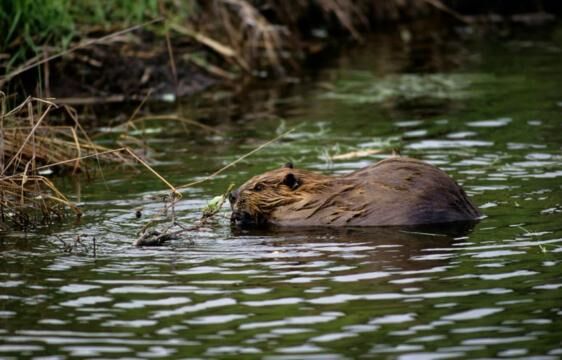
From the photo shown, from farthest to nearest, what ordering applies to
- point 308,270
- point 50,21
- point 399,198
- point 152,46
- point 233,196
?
point 152,46
point 50,21
point 233,196
point 399,198
point 308,270

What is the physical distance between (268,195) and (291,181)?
0.15 metres

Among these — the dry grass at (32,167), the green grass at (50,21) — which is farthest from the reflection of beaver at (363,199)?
the green grass at (50,21)

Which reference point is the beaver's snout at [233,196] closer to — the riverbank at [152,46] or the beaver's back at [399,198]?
the beaver's back at [399,198]

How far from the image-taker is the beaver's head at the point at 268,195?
24.5 feet

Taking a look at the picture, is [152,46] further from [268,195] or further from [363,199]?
[363,199]

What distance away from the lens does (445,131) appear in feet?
33.2

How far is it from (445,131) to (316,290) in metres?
4.61

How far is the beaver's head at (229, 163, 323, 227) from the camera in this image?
7.45m

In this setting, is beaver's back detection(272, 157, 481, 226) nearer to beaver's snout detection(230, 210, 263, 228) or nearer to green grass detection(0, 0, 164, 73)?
beaver's snout detection(230, 210, 263, 228)

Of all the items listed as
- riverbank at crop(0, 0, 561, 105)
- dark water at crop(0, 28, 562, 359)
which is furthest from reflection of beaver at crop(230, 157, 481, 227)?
riverbank at crop(0, 0, 561, 105)

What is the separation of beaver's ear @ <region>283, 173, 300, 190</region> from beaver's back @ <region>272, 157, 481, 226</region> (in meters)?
0.32

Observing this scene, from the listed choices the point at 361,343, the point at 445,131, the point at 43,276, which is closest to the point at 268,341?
the point at 361,343

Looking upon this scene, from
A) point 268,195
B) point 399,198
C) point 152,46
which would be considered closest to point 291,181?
point 268,195

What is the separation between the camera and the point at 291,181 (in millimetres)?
7484
